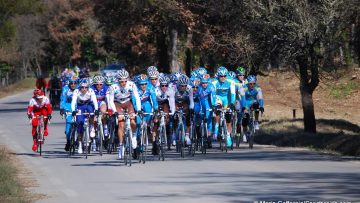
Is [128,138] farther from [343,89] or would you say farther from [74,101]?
[343,89]

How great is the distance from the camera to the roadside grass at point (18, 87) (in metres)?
83.4

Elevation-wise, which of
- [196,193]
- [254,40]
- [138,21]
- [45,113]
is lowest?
[196,193]

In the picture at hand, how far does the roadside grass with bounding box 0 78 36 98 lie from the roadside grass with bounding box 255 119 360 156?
47702 mm

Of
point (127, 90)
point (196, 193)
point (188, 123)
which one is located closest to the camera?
point (196, 193)

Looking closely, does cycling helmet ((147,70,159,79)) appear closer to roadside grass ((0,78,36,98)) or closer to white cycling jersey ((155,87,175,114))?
white cycling jersey ((155,87,175,114))

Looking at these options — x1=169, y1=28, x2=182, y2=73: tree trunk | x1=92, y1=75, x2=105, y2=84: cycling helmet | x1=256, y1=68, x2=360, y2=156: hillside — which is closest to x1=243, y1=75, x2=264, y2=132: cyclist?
x1=256, y1=68, x2=360, y2=156: hillside


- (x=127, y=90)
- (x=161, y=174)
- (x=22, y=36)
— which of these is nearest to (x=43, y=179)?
(x=161, y=174)

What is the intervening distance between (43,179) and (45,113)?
7131 millimetres

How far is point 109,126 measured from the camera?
2633 centimetres

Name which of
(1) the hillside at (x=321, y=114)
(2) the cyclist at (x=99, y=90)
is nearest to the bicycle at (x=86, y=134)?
(2) the cyclist at (x=99, y=90)

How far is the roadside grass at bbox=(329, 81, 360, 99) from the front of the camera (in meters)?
51.6

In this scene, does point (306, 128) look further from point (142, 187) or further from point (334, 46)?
point (142, 187)

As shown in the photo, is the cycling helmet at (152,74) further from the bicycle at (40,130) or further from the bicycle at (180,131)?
the bicycle at (40,130)

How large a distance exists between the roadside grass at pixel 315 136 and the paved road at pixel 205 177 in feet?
2.96
